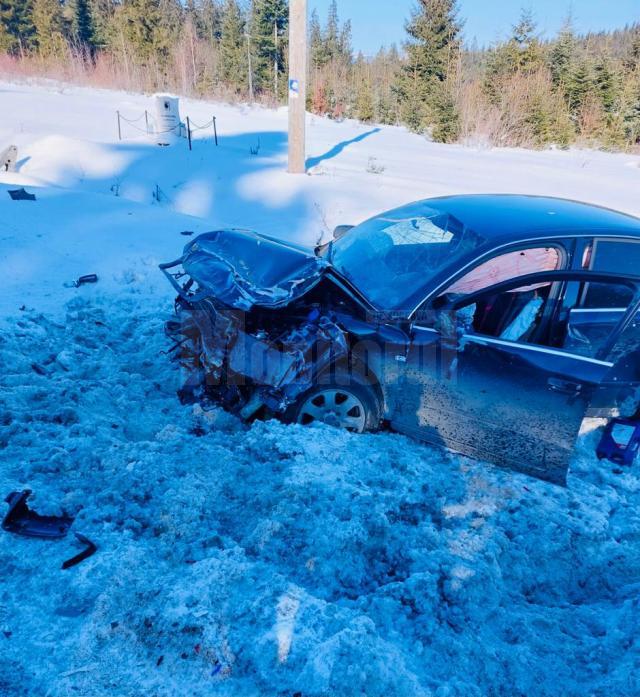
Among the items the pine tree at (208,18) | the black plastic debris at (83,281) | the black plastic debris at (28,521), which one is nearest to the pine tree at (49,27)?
the pine tree at (208,18)

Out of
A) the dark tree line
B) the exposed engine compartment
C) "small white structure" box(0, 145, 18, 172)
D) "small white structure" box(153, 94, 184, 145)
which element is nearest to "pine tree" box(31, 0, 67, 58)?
the dark tree line

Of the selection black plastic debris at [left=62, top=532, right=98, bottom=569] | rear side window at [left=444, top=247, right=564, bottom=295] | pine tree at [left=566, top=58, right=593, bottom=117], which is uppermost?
pine tree at [left=566, top=58, right=593, bottom=117]

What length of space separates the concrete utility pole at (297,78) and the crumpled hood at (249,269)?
687cm

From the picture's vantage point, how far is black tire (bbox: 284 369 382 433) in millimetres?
2939

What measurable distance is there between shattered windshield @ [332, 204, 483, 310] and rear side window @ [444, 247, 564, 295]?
15 cm

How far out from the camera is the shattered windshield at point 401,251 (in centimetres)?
305

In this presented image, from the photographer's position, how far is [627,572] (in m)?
2.31

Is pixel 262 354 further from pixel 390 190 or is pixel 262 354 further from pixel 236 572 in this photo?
pixel 390 190

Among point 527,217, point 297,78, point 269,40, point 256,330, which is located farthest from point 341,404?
point 269,40

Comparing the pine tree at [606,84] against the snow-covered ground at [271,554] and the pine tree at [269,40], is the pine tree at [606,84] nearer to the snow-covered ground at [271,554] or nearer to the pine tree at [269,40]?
the pine tree at [269,40]

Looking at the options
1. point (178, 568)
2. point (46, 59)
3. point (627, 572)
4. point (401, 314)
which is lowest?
point (627, 572)

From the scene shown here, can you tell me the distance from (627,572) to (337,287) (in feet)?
7.07

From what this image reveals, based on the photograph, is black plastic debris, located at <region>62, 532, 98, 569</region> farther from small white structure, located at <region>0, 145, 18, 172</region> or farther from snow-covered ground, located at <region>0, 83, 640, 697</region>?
small white structure, located at <region>0, 145, 18, 172</region>

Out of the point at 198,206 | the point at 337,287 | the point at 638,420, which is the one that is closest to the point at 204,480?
the point at 337,287
